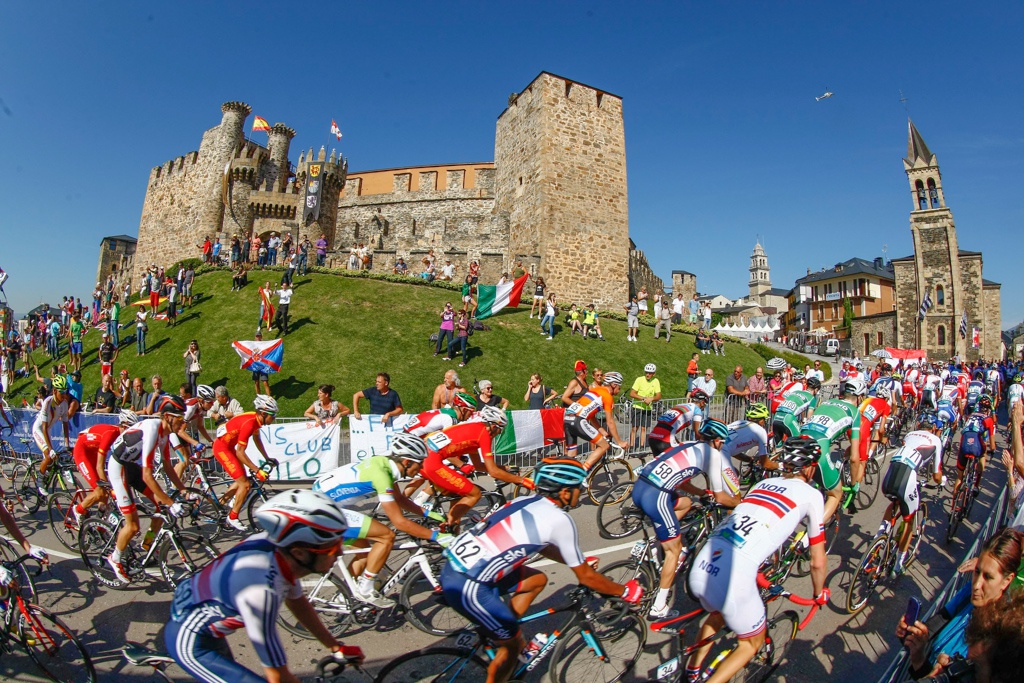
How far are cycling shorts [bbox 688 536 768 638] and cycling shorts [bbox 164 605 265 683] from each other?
107 inches

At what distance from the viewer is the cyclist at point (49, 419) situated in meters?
8.80


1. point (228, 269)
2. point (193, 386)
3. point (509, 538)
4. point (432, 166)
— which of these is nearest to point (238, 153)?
point (432, 166)

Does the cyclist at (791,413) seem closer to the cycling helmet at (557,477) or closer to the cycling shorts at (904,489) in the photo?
the cycling shorts at (904,489)

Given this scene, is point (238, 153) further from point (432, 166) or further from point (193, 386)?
point (193, 386)

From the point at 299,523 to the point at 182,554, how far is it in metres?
3.62

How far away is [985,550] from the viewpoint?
10.3 feet

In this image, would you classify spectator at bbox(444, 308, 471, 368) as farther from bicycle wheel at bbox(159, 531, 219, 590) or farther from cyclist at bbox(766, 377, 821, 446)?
bicycle wheel at bbox(159, 531, 219, 590)

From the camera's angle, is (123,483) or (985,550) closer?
(985,550)

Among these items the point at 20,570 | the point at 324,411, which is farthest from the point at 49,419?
the point at 20,570

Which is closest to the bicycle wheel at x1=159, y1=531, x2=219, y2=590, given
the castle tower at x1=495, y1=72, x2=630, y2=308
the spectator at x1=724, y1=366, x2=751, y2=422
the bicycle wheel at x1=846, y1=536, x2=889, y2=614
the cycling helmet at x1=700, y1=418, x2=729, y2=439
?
the cycling helmet at x1=700, y1=418, x2=729, y2=439

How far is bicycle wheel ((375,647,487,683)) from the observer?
11.2ft

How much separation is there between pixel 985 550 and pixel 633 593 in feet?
6.80

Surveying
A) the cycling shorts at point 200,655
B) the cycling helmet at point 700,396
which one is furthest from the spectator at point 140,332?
the cycling shorts at point 200,655

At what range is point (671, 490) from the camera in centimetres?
528
